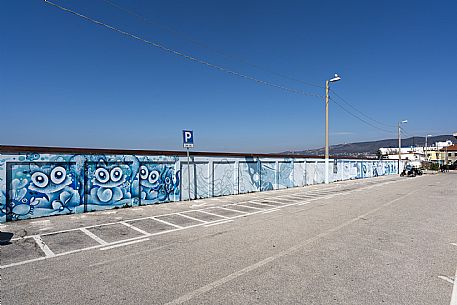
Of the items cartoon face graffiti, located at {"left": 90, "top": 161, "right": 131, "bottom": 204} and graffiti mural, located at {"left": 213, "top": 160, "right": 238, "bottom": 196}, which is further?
graffiti mural, located at {"left": 213, "top": 160, "right": 238, "bottom": 196}

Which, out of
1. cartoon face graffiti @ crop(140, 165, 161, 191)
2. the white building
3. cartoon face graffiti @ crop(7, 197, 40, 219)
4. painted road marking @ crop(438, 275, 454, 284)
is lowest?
painted road marking @ crop(438, 275, 454, 284)

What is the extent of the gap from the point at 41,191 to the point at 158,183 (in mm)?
4396

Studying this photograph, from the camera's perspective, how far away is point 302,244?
19.1 feet

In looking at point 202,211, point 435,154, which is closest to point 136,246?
point 202,211

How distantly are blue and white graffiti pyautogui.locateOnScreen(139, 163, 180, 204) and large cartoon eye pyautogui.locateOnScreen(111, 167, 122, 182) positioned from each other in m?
0.92

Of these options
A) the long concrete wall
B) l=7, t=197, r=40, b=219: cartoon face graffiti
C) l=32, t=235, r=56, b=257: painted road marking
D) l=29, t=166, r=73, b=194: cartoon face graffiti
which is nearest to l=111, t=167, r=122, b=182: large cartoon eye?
the long concrete wall

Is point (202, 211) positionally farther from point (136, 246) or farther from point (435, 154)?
point (435, 154)

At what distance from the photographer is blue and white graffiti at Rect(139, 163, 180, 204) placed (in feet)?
38.8

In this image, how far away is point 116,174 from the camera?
1093cm

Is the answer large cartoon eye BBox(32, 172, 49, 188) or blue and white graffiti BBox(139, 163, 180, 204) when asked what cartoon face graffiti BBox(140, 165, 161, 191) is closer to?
blue and white graffiti BBox(139, 163, 180, 204)

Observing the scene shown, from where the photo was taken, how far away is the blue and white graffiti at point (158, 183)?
38.8 ft

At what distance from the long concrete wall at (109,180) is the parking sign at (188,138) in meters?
1.06

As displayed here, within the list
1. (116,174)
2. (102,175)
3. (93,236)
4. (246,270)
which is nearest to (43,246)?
(93,236)

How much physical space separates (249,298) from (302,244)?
8.65 ft
